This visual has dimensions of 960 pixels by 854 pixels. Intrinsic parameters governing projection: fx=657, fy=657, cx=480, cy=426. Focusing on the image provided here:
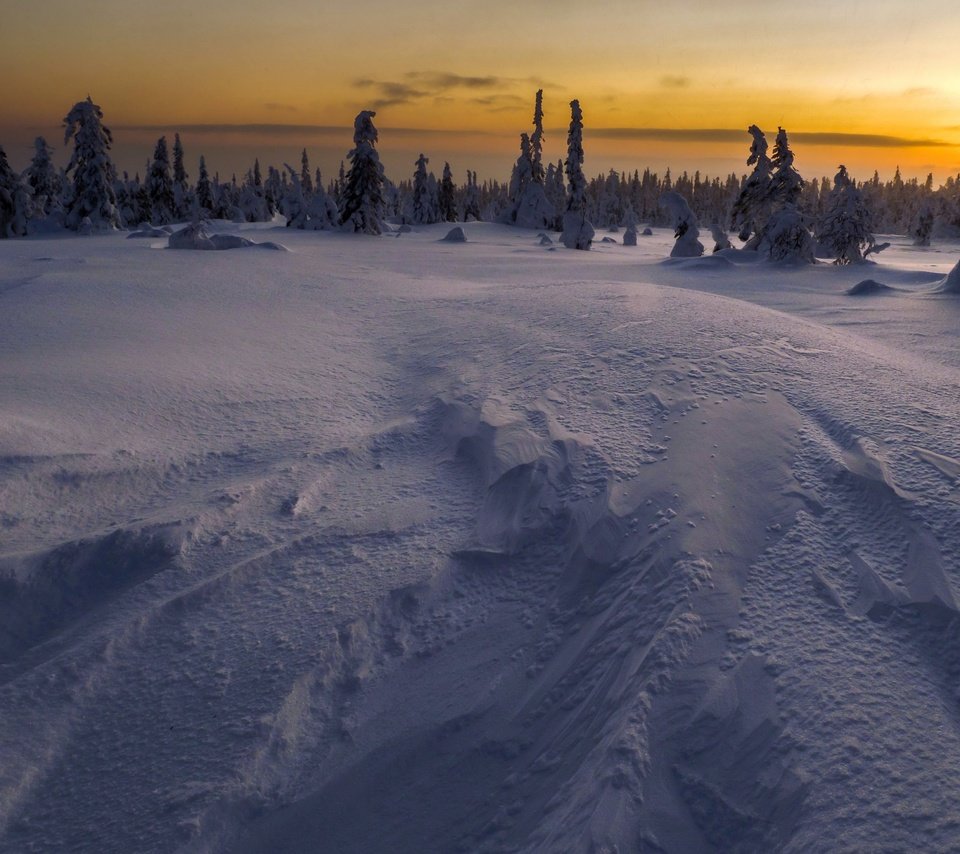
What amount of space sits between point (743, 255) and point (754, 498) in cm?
1603

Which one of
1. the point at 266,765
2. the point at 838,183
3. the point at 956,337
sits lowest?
the point at 266,765

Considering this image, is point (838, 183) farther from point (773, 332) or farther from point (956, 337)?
point (773, 332)

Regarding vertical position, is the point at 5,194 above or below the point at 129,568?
above

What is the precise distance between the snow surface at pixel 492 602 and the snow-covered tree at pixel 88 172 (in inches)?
1145

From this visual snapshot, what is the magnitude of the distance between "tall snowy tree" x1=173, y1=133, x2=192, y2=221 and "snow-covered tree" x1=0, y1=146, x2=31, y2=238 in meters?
17.7

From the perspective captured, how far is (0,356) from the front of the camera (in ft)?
18.7

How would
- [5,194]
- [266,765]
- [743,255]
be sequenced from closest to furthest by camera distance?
[266,765] < [743,255] < [5,194]

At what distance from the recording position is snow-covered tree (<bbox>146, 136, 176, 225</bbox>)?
47.0 m

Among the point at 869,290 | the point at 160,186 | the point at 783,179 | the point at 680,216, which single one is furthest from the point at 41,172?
the point at 869,290

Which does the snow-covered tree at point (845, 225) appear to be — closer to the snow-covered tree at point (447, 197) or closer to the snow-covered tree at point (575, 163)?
the snow-covered tree at point (575, 163)

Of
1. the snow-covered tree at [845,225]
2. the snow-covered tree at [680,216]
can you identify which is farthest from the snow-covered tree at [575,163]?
the snow-covered tree at [845,225]

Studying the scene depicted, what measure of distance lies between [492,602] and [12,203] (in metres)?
37.7

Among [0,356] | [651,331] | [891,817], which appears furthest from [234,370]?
[891,817]

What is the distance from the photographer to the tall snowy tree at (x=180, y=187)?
5031cm
